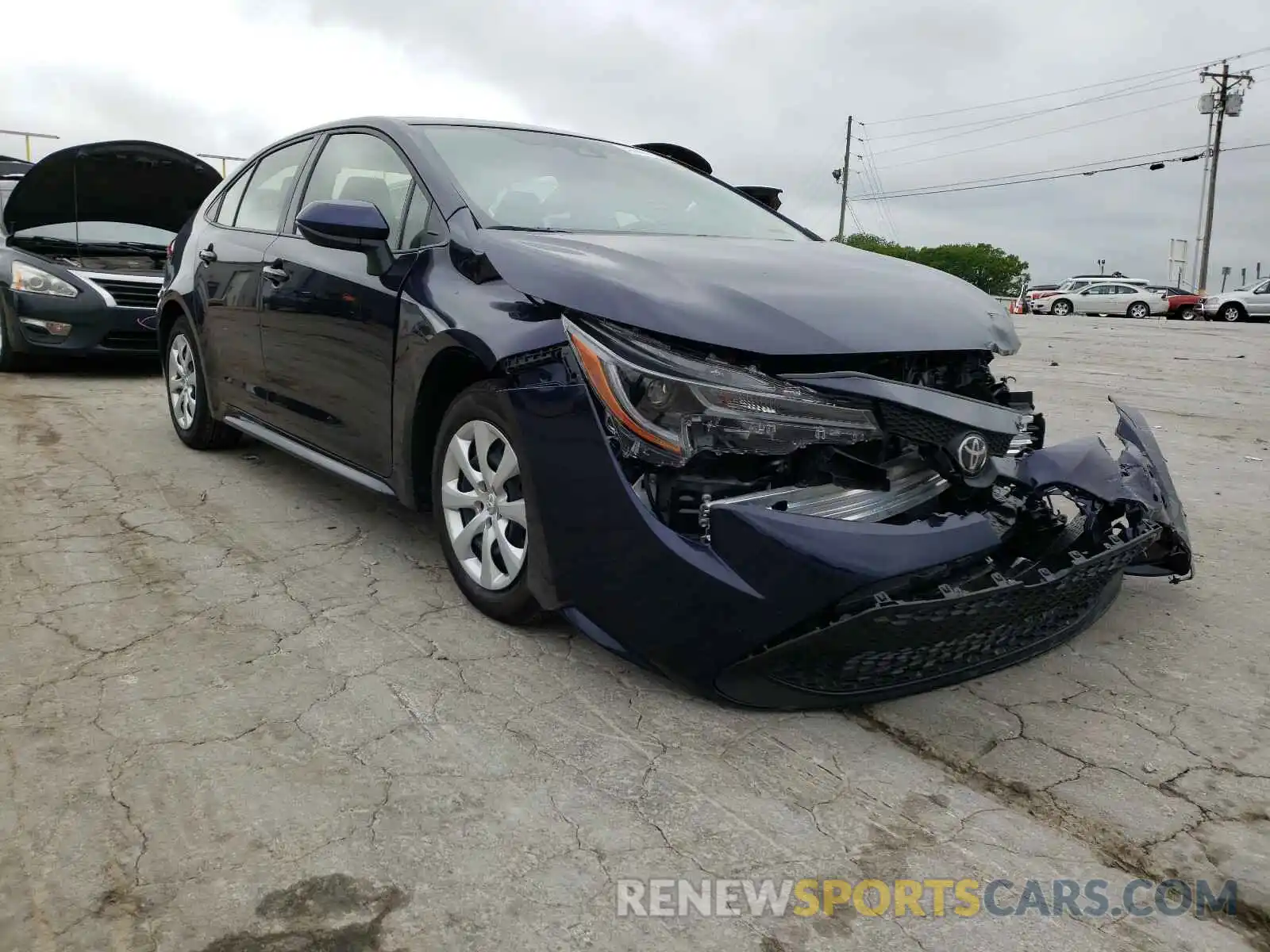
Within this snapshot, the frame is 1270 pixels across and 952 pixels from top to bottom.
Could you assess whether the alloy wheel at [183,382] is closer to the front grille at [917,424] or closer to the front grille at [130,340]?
the front grille at [130,340]

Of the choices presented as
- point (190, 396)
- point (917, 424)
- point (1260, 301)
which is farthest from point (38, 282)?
point (1260, 301)

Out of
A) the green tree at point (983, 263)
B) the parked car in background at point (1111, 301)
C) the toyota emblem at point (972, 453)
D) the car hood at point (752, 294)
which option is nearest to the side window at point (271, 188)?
the car hood at point (752, 294)

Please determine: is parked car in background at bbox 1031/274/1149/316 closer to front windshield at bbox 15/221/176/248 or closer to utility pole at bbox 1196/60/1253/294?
utility pole at bbox 1196/60/1253/294

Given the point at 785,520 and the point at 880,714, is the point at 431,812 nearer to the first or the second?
the point at 785,520

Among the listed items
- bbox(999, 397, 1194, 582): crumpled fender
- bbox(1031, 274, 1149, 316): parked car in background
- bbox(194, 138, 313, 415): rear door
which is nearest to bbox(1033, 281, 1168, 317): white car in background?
bbox(1031, 274, 1149, 316): parked car in background

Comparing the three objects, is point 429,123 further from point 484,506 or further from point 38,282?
point 38,282

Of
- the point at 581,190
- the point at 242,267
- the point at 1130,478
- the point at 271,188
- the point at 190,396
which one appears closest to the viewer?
the point at 1130,478

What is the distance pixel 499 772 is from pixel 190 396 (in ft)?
12.6

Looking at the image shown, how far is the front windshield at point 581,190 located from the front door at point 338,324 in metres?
0.28

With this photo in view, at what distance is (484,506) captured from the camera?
9.85ft

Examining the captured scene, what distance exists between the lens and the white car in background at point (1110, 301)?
36.8 metres

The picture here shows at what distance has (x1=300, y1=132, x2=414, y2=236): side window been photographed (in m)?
3.46

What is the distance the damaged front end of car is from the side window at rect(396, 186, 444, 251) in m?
0.87

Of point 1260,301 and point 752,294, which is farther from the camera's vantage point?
point 1260,301
